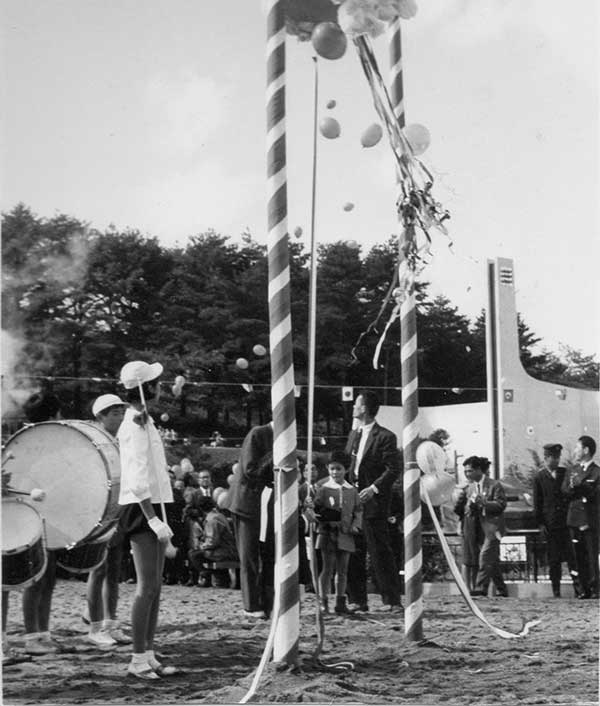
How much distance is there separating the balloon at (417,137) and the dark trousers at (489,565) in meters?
5.11

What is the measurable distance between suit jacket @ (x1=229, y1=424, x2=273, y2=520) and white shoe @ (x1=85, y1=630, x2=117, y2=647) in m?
1.63

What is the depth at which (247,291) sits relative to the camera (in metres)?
20.1

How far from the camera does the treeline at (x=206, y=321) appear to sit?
682 inches

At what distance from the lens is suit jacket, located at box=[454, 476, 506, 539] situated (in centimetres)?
996

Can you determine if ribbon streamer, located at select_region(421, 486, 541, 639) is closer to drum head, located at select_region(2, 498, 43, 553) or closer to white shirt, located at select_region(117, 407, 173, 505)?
white shirt, located at select_region(117, 407, 173, 505)

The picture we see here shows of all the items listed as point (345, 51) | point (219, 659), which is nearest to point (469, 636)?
point (219, 659)

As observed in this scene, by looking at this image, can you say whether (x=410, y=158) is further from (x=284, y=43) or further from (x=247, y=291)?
(x=247, y=291)

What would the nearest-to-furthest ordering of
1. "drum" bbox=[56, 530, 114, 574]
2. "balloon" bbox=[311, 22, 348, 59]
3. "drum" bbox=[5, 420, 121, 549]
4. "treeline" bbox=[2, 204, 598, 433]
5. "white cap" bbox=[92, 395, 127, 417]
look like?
"balloon" bbox=[311, 22, 348, 59] < "drum" bbox=[5, 420, 121, 549] < "drum" bbox=[56, 530, 114, 574] < "white cap" bbox=[92, 395, 127, 417] < "treeline" bbox=[2, 204, 598, 433]

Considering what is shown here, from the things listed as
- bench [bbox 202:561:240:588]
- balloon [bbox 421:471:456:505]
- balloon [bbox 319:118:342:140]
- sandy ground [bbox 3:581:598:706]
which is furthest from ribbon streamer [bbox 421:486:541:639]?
bench [bbox 202:561:240:588]

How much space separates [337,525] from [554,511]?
2.68m

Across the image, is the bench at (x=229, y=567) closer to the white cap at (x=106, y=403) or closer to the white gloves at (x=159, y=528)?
the white cap at (x=106, y=403)

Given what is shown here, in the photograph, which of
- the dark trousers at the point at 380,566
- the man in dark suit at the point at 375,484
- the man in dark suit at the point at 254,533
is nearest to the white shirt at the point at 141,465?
the man in dark suit at the point at 254,533

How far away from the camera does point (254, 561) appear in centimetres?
763

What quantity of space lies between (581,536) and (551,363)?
8.42 meters
